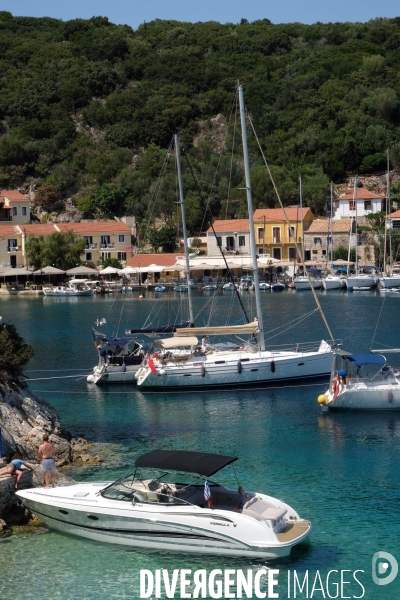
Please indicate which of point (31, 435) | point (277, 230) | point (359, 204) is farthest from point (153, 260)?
point (31, 435)

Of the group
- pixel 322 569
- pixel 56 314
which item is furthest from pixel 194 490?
pixel 56 314

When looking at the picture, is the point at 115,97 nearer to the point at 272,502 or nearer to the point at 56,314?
the point at 56,314

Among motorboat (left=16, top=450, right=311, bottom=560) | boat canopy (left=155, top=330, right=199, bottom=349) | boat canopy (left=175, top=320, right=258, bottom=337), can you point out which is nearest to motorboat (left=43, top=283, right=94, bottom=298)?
boat canopy (left=175, top=320, right=258, bottom=337)

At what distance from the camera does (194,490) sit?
18234 millimetres

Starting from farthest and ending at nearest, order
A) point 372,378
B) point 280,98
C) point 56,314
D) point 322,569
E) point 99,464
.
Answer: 1. point 280,98
2. point 56,314
3. point 372,378
4. point 99,464
5. point 322,569

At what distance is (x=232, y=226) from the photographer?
92438mm

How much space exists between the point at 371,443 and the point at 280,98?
101213 mm

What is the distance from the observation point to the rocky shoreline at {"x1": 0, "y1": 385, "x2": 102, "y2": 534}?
68.9ft

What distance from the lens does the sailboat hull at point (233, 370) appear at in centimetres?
3450

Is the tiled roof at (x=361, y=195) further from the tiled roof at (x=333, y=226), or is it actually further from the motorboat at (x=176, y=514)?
the motorboat at (x=176, y=514)

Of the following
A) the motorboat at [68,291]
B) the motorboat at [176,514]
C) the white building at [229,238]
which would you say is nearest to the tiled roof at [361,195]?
the white building at [229,238]

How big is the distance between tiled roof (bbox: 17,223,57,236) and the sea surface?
48311 mm

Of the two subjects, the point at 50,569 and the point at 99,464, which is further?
the point at 99,464

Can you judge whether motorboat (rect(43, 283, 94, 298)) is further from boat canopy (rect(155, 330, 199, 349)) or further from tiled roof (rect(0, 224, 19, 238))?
boat canopy (rect(155, 330, 199, 349))
